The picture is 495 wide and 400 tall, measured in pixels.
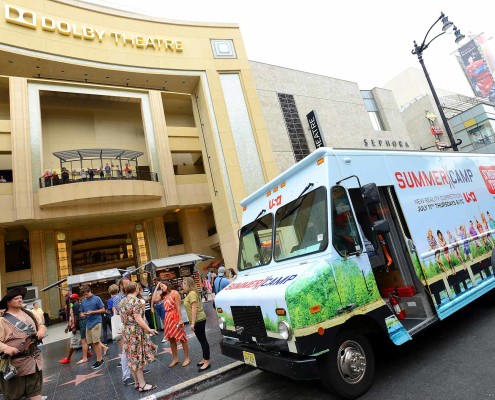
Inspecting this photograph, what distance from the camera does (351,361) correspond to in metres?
3.83

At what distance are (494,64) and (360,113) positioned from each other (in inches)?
2875

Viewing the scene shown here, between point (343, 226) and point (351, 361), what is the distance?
167 centimetres

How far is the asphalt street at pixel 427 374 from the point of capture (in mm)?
3631

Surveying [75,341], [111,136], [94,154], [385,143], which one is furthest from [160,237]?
[385,143]

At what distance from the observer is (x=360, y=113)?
32.3 m

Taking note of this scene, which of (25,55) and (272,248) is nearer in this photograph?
(272,248)

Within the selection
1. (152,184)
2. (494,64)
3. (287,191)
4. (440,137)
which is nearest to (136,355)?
(287,191)

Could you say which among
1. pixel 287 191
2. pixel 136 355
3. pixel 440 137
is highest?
pixel 440 137

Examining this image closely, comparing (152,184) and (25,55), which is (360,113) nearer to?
(152,184)

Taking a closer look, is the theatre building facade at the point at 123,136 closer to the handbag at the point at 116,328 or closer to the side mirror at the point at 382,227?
the handbag at the point at 116,328

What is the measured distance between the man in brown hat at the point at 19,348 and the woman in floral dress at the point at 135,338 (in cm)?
141

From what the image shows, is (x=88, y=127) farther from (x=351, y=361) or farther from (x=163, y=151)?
(x=351, y=361)

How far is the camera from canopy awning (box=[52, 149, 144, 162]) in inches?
818

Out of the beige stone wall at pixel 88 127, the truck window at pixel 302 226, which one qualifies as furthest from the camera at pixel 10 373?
the beige stone wall at pixel 88 127
